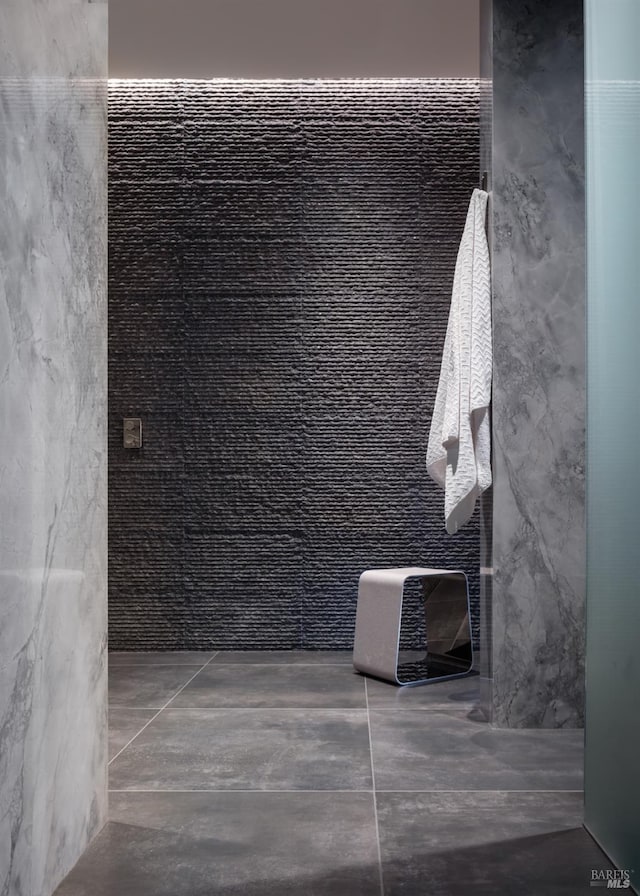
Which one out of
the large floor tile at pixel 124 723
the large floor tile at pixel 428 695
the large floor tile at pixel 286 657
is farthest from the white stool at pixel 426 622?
the large floor tile at pixel 124 723

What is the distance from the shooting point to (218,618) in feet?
13.3

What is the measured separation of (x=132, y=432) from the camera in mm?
4055

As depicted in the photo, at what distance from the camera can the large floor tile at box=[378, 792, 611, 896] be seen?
5.36 ft

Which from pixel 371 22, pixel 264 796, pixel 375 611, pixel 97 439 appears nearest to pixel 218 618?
pixel 375 611

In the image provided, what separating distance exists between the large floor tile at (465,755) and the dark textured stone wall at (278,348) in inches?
48.8


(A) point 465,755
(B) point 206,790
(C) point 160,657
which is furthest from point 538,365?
(C) point 160,657

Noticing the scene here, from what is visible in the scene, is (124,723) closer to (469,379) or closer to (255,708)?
(255,708)

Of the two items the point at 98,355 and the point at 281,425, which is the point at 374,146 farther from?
the point at 98,355

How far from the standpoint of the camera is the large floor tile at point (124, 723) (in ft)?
8.46

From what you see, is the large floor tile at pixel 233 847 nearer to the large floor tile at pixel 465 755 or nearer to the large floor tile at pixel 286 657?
the large floor tile at pixel 465 755

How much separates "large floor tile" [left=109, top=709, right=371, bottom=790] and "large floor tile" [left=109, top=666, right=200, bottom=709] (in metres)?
0.20

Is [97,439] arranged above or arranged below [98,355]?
below

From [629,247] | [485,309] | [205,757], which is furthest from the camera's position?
[485,309]

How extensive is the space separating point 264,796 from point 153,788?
29cm
